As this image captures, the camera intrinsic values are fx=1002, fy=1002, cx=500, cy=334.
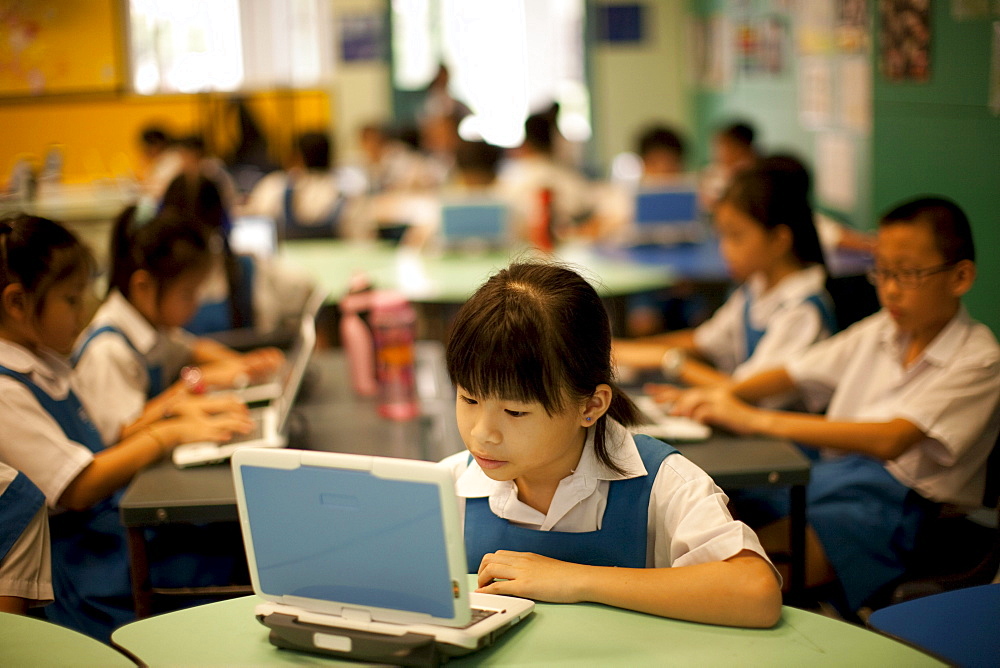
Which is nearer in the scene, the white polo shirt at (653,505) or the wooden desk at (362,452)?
the white polo shirt at (653,505)

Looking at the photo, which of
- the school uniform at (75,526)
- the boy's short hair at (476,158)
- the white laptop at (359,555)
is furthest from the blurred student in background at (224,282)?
the white laptop at (359,555)

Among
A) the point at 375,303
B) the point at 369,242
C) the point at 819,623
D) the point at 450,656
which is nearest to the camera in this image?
the point at 450,656

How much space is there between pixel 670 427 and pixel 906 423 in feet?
1.49

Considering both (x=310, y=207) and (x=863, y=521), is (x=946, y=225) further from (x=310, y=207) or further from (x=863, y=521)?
(x=310, y=207)

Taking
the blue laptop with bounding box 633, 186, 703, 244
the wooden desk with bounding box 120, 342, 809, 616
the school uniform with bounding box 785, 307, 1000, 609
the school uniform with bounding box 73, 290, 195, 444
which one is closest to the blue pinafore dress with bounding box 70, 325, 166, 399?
the school uniform with bounding box 73, 290, 195, 444

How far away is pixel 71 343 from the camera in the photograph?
188 centimetres

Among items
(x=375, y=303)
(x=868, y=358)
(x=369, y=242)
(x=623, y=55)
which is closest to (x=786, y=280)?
(x=868, y=358)

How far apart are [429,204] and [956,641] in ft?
14.0

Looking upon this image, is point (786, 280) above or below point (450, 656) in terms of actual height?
above

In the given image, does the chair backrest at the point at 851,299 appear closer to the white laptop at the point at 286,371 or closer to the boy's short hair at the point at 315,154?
the white laptop at the point at 286,371

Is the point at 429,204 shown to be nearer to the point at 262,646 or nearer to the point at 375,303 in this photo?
the point at 375,303

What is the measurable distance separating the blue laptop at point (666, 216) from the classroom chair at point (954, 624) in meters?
3.05

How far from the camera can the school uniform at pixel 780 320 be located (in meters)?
2.51

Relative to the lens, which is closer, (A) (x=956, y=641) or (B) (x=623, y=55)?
(A) (x=956, y=641)
